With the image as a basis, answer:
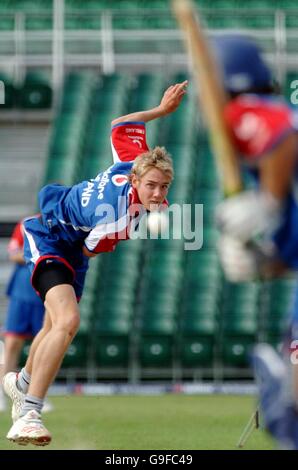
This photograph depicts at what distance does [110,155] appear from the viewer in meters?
18.4

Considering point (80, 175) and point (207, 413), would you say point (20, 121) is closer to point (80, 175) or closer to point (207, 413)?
point (80, 175)

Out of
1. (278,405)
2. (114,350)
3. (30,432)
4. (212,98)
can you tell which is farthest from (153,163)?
(114,350)

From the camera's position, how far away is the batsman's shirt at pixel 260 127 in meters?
4.15

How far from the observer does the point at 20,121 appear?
64.1 feet

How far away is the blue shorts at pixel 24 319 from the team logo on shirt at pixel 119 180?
17.9ft

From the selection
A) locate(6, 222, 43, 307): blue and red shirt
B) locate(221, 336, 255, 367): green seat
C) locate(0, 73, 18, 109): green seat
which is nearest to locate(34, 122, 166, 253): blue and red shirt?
locate(6, 222, 43, 307): blue and red shirt

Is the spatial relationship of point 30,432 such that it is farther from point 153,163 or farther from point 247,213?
point 247,213

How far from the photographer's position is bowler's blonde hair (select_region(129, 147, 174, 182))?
273 inches

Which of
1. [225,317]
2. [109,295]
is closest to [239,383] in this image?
[225,317]

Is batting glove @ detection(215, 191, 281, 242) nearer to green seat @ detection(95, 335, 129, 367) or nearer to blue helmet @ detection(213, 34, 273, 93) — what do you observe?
blue helmet @ detection(213, 34, 273, 93)

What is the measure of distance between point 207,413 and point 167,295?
218 inches

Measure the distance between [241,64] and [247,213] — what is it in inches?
25.0

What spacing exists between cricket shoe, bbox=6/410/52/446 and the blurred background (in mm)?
8902

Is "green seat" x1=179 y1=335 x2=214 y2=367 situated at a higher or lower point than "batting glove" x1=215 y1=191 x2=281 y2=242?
higher
